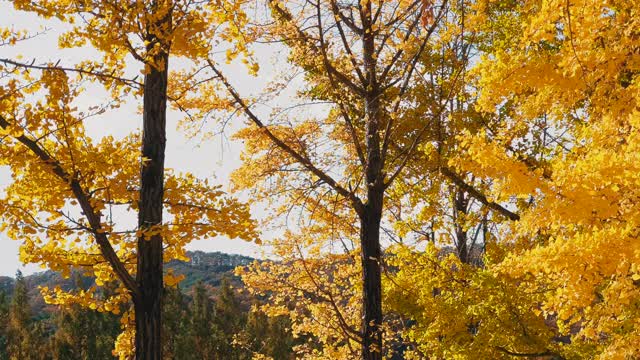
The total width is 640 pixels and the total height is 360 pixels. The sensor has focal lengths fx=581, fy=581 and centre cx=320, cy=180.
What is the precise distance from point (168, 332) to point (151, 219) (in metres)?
37.7

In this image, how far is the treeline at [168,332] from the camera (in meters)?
37.6

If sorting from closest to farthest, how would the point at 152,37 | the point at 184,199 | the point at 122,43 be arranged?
the point at 122,43, the point at 152,37, the point at 184,199

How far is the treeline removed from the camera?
37562mm

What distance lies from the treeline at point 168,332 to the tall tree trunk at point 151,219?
3134cm

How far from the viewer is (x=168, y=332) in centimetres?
4016

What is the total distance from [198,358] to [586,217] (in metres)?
40.2

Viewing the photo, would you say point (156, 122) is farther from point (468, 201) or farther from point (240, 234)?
point (468, 201)

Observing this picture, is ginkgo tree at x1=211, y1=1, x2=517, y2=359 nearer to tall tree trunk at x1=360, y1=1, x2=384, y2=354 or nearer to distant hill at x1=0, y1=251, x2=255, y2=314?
tall tree trunk at x1=360, y1=1, x2=384, y2=354

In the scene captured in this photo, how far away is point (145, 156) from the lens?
5.18 meters

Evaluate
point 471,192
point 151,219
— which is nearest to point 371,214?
point 471,192

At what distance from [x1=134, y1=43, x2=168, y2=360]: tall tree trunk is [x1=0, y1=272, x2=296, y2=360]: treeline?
31340mm

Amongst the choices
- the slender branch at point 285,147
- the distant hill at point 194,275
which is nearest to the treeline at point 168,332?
the slender branch at point 285,147

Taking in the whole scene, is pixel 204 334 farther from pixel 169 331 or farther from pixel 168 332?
pixel 168 332

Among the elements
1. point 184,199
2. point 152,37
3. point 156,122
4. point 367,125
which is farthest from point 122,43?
point 367,125
